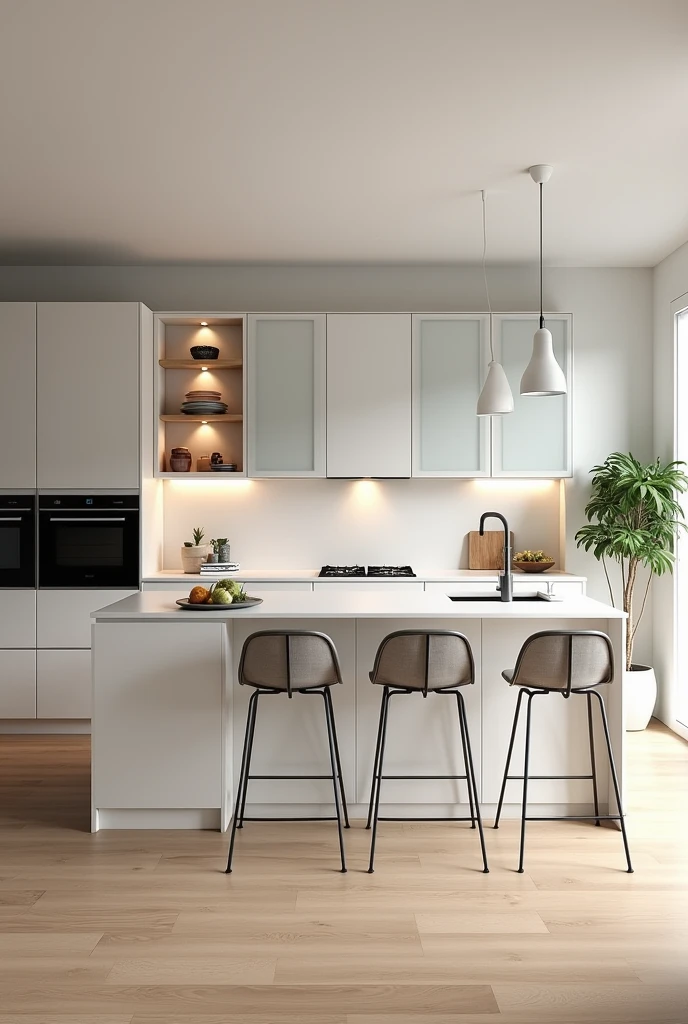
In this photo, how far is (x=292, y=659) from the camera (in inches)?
131

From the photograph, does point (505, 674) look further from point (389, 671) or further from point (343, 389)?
point (343, 389)

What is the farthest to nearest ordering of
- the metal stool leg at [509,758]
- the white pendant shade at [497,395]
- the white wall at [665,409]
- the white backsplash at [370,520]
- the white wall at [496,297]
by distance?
the white backsplash at [370,520] < the white wall at [496,297] < the white wall at [665,409] < the white pendant shade at [497,395] < the metal stool leg at [509,758]

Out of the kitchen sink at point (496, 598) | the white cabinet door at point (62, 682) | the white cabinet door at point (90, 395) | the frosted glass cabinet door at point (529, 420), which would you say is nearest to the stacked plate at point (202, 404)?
the white cabinet door at point (90, 395)

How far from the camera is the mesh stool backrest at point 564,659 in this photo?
3.31 metres

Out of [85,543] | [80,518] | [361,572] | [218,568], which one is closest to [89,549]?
[85,543]

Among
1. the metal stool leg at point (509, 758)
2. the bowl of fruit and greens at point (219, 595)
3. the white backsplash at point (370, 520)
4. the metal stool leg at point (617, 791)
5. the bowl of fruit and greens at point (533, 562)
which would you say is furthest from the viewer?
the white backsplash at point (370, 520)

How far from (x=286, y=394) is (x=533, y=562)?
191 centimetres

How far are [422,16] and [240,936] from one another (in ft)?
9.73

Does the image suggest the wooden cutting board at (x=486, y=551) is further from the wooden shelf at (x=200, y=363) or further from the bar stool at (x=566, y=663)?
the bar stool at (x=566, y=663)

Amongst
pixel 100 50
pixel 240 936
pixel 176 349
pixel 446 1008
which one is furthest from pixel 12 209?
pixel 446 1008

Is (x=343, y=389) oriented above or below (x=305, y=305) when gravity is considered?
below

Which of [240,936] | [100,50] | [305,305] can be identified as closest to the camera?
[240,936]

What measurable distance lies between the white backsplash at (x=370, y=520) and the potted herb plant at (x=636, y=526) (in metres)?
0.57

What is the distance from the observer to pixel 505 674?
3572mm
